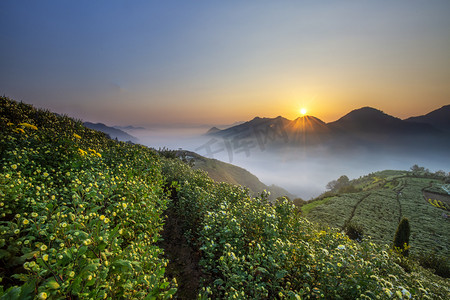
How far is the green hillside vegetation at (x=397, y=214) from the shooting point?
1081 inches

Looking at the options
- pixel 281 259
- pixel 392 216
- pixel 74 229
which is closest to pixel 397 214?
pixel 392 216

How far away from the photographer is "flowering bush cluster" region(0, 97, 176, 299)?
1809 mm

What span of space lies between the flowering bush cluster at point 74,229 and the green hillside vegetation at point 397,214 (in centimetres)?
3068

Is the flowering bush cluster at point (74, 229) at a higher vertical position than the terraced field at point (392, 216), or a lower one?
higher

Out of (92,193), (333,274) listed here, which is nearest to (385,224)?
(333,274)

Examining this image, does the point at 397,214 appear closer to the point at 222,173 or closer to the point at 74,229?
the point at 222,173

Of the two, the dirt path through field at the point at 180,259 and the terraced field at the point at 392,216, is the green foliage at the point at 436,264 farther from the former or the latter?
the dirt path through field at the point at 180,259

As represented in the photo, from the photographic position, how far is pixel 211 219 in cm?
434

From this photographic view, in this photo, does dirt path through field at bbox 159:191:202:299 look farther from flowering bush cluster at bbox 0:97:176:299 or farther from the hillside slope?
the hillside slope

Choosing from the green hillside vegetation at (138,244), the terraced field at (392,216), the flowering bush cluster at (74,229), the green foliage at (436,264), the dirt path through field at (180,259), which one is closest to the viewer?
the flowering bush cluster at (74,229)

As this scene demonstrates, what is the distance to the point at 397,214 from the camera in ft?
128

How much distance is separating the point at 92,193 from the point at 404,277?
263 inches

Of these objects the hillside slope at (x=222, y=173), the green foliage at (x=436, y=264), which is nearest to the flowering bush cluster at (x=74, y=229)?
the green foliage at (x=436, y=264)

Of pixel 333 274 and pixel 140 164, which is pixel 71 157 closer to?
pixel 140 164
